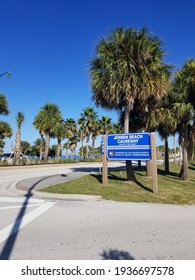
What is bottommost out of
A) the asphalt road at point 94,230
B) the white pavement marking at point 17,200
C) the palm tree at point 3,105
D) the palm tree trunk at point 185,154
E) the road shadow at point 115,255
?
the road shadow at point 115,255

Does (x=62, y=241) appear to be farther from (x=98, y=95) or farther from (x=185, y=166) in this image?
(x=185, y=166)

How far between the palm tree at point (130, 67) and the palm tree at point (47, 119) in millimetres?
31148

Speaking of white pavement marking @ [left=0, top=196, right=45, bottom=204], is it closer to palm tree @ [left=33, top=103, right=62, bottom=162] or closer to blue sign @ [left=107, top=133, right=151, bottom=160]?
A: blue sign @ [left=107, top=133, right=151, bottom=160]

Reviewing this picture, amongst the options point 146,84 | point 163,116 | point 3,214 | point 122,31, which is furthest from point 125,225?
point 163,116

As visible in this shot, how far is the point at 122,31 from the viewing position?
13.2 metres

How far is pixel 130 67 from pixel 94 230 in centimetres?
900

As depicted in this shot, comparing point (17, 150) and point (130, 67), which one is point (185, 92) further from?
point (17, 150)

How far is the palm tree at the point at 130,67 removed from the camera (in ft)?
42.2

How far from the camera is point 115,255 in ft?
14.6

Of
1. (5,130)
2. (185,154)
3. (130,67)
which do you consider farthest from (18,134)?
(130,67)

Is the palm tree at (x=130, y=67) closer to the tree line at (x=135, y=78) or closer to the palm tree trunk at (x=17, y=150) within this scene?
the tree line at (x=135, y=78)

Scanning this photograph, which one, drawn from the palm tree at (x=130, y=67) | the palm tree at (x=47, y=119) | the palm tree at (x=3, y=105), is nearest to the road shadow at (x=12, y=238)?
the palm tree at (x=130, y=67)

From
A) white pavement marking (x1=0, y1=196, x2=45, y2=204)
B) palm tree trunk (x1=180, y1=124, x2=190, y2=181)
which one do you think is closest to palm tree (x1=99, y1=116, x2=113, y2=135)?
palm tree trunk (x1=180, y1=124, x2=190, y2=181)
